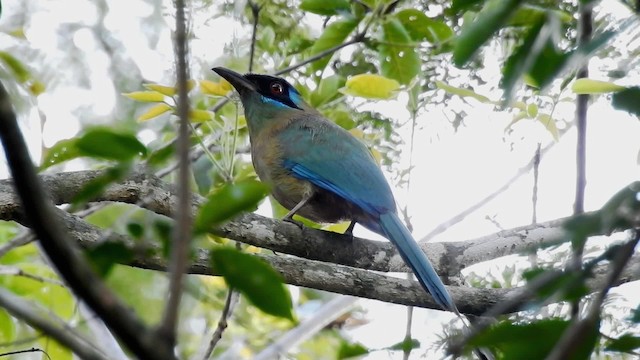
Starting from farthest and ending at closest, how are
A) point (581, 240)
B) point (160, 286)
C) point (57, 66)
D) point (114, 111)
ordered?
point (57, 66) < point (114, 111) < point (160, 286) < point (581, 240)

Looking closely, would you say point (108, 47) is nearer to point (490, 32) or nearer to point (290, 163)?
point (290, 163)

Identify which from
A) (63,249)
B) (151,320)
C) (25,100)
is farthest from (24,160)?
(151,320)

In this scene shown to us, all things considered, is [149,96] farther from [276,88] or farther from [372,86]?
[276,88]

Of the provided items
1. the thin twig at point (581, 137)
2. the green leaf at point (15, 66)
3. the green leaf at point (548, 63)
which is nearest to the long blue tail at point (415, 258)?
the green leaf at point (15, 66)

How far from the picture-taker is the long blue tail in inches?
126

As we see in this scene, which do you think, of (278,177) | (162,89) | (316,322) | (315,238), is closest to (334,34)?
(278,177)

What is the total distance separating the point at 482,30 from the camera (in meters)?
1.05

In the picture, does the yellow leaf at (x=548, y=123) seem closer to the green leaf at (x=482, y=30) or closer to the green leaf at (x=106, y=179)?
the green leaf at (x=482, y=30)

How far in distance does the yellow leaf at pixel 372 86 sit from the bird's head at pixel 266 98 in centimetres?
91

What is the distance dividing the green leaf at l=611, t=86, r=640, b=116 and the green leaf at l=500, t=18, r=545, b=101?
0.12 metres

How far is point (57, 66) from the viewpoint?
7668mm

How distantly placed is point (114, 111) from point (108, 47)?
1.14 metres

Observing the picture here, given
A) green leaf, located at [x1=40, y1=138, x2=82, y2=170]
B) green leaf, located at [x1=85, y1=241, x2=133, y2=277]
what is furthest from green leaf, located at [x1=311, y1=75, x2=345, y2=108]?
green leaf, located at [x1=85, y1=241, x2=133, y2=277]

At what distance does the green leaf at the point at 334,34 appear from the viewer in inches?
160
